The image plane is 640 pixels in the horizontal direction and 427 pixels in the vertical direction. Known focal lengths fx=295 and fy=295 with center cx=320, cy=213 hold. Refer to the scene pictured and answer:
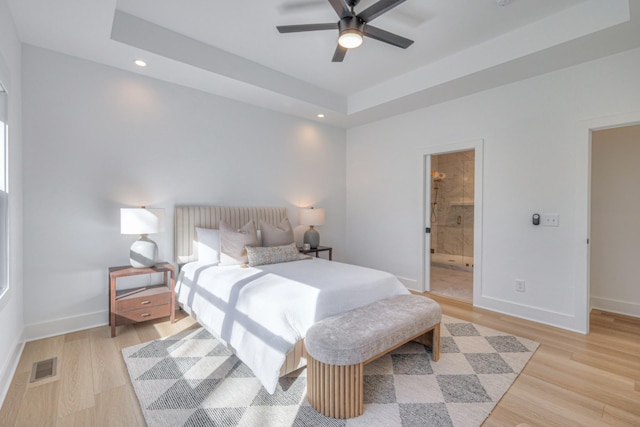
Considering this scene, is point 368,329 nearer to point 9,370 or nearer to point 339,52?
point 339,52

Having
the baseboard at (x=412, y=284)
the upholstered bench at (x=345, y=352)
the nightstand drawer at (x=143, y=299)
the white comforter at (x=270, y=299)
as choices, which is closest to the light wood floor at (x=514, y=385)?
the nightstand drawer at (x=143, y=299)

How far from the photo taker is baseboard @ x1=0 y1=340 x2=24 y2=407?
191 cm

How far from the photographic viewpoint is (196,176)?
3670 millimetres

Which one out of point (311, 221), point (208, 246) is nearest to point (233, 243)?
point (208, 246)

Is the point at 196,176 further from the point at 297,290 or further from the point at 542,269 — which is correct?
the point at 542,269

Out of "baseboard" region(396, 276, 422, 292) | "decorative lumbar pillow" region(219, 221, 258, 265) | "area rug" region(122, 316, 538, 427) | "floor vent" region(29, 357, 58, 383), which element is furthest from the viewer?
"baseboard" region(396, 276, 422, 292)

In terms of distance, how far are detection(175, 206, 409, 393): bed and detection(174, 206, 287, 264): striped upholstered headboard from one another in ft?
0.04

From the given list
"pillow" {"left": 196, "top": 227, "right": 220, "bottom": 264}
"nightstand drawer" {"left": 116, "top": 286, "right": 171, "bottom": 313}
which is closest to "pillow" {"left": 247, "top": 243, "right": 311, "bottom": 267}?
"pillow" {"left": 196, "top": 227, "right": 220, "bottom": 264}

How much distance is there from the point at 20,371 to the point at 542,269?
15.8 ft

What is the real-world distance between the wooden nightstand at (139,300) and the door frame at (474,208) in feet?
10.8

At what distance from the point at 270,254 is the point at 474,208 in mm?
2799

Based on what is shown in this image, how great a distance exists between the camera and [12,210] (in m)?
2.29

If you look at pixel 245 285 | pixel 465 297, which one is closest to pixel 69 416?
pixel 245 285

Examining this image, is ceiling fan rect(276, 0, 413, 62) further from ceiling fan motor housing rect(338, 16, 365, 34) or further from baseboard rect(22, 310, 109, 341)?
baseboard rect(22, 310, 109, 341)
